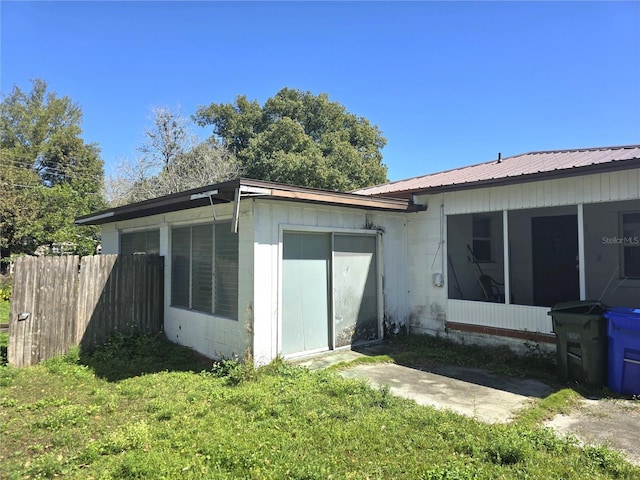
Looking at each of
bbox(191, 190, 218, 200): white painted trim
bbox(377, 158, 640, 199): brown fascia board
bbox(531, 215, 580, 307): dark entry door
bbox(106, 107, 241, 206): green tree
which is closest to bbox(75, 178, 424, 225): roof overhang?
bbox(191, 190, 218, 200): white painted trim

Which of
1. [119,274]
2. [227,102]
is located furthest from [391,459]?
[227,102]

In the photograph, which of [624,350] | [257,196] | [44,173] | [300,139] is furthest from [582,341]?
[44,173]

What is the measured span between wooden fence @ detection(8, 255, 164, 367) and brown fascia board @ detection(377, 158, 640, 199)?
223 inches

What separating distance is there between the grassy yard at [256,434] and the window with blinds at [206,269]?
1.35 meters

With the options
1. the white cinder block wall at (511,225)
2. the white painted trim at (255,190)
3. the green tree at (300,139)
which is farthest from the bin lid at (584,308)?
the green tree at (300,139)

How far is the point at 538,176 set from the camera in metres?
A: 5.87

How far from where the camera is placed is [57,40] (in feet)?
30.6

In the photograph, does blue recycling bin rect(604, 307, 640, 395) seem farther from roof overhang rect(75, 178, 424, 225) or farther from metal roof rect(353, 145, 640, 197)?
roof overhang rect(75, 178, 424, 225)

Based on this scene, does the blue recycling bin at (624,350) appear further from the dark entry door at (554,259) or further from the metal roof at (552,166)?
the dark entry door at (554,259)

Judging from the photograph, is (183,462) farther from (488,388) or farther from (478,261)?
(478,261)

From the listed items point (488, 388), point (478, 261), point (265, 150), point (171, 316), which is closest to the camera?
point (488, 388)

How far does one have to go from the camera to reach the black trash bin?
4988mm

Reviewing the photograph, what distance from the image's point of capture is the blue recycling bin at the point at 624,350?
15.4ft

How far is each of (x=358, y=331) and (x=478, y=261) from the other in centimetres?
346
